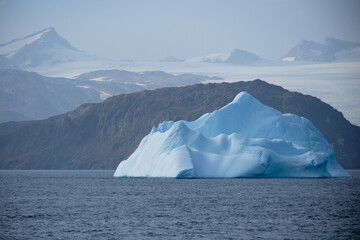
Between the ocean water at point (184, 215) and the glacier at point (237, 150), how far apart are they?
28.9 ft

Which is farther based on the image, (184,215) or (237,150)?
(237,150)

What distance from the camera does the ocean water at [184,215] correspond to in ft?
110

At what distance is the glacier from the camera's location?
70.2 meters

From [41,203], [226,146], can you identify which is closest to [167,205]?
[41,203]

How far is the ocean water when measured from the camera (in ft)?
110

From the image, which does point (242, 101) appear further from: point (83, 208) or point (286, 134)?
point (83, 208)

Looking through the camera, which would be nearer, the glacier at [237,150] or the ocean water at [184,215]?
the ocean water at [184,215]

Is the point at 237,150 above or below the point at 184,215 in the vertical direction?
above

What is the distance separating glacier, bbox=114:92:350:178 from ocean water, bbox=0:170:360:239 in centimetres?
882

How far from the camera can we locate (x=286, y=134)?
8225cm

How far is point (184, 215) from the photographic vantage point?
4175 centimetres

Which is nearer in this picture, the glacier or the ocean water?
the ocean water

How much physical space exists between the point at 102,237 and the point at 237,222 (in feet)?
32.1

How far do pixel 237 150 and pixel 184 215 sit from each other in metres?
31.2
